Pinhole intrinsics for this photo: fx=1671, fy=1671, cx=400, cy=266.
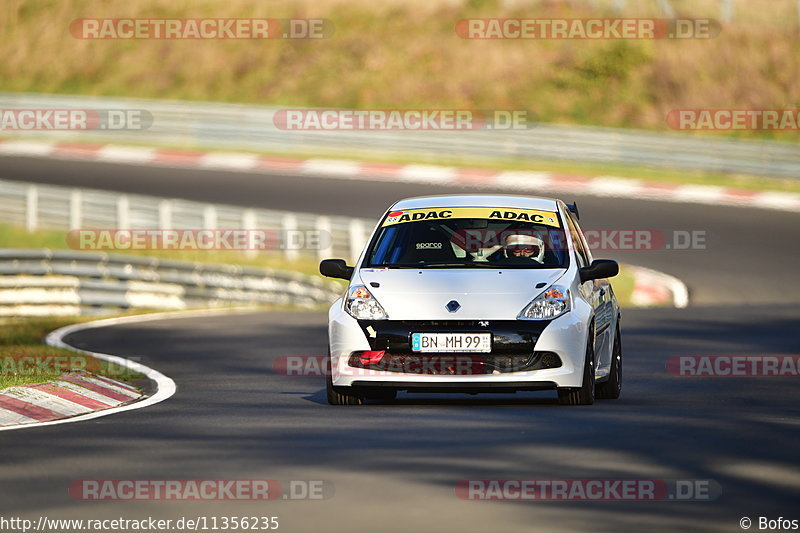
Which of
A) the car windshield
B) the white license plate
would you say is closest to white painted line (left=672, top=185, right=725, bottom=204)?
the car windshield

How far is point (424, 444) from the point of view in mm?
9789

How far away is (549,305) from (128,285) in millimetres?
14724

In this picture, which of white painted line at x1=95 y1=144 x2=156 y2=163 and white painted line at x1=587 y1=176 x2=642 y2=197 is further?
white painted line at x1=95 y1=144 x2=156 y2=163

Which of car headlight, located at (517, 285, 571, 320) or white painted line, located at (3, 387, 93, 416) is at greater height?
car headlight, located at (517, 285, 571, 320)

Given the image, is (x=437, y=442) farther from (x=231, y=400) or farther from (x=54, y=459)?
(x=231, y=400)

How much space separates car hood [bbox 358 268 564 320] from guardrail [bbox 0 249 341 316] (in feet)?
46.1

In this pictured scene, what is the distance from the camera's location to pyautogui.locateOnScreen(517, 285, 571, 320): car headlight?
11.5 m

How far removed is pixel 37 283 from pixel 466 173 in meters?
16.0

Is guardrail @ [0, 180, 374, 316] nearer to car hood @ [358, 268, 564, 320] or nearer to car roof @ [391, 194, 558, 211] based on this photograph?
car roof @ [391, 194, 558, 211]

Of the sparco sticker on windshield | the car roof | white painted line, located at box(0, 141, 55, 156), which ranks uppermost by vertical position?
white painted line, located at box(0, 141, 55, 156)

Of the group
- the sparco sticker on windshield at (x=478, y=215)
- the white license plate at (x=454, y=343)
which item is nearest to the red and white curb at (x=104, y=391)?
the white license plate at (x=454, y=343)

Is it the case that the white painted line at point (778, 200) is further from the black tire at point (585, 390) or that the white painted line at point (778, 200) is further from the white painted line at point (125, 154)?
the black tire at point (585, 390)

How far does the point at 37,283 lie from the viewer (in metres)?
25.1

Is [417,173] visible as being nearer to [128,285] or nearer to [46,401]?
[128,285]
